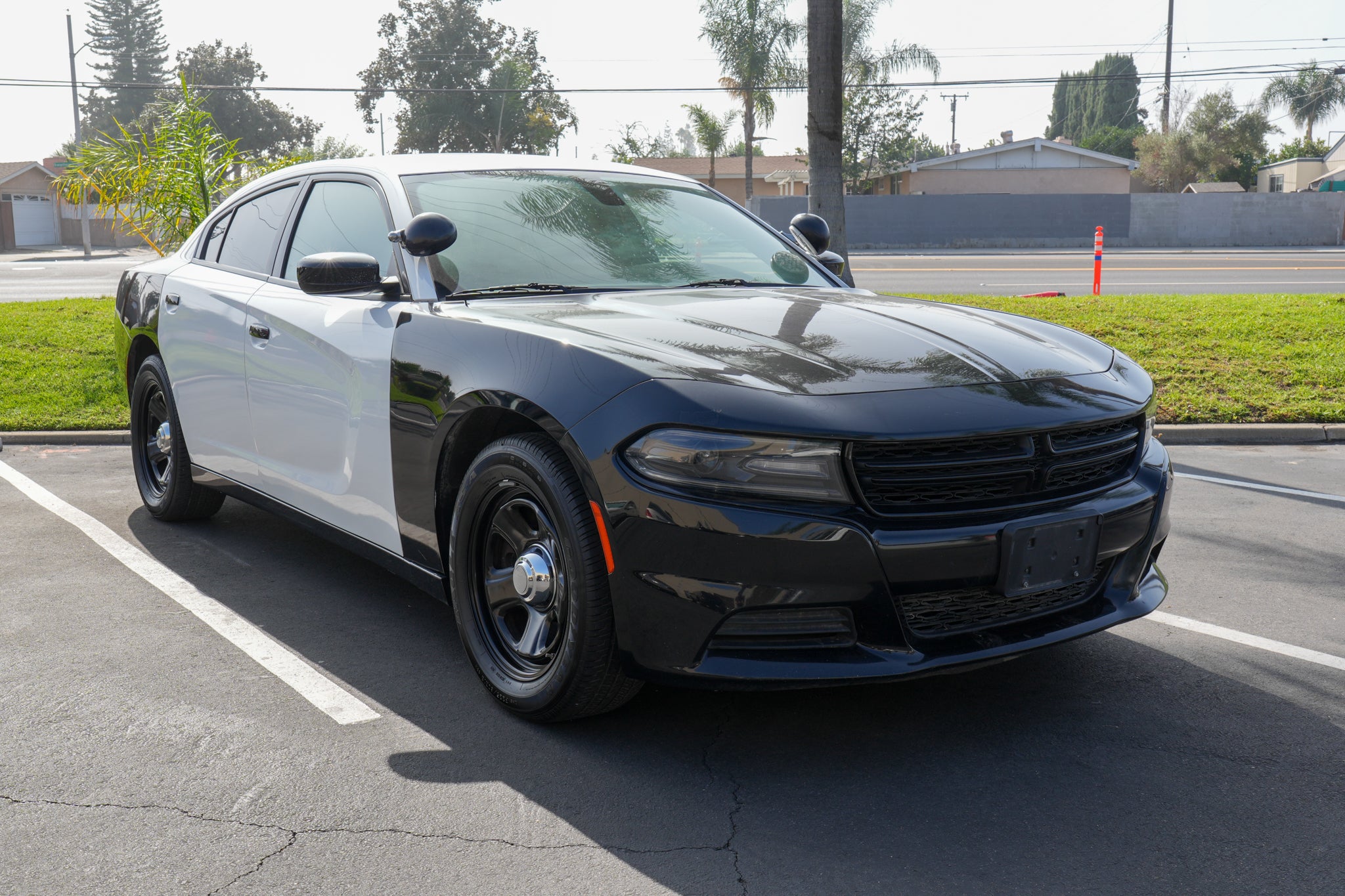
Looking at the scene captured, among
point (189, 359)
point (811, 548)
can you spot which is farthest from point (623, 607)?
point (189, 359)

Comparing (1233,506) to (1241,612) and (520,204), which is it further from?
(520,204)

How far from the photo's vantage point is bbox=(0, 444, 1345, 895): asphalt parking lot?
8.21 ft

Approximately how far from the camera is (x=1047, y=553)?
9.38ft

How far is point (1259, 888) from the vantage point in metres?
2.40

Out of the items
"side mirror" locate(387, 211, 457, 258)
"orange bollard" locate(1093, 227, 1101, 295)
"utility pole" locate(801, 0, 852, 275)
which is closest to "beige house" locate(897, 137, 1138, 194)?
"orange bollard" locate(1093, 227, 1101, 295)

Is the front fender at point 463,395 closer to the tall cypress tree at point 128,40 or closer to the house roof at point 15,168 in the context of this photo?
the house roof at point 15,168

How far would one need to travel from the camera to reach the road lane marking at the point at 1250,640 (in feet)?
12.3

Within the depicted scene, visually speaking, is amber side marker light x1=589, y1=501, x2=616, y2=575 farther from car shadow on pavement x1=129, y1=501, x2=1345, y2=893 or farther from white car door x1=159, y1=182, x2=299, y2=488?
white car door x1=159, y1=182, x2=299, y2=488

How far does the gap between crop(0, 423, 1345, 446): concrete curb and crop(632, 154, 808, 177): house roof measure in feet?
154

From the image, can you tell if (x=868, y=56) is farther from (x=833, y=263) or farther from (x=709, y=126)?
(x=833, y=263)

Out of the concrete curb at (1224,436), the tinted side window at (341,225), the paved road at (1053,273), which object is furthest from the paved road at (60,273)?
the tinted side window at (341,225)

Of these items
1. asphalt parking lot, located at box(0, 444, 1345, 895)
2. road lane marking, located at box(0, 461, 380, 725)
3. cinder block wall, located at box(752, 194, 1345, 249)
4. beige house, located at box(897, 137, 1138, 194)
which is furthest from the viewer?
beige house, located at box(897, 137, 1138, 194)

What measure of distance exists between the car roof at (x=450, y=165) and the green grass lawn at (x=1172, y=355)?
15.5 ft

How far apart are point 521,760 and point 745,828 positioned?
2.20 ft
